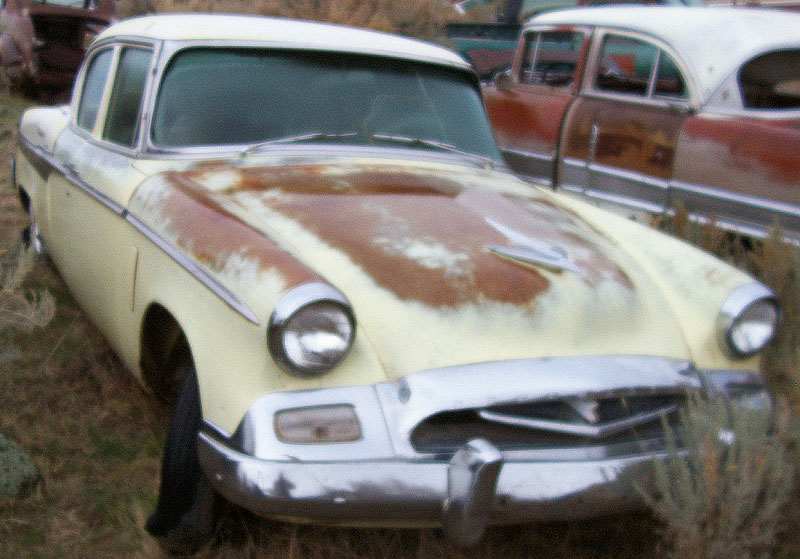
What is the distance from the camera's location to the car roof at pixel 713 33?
4.54m

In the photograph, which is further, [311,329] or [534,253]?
[534,253]

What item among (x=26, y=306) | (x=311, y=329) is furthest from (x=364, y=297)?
(x=26, y=306)

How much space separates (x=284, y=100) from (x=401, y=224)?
0.85 metres

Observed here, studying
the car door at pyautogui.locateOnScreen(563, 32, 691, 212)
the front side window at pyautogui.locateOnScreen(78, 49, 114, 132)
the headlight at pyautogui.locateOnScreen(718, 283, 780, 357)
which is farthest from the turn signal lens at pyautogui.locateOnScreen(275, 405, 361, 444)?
the car door at pyautogui.locateOnScreen(563, 32, 691, 212)

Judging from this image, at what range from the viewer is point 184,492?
212 centimetres

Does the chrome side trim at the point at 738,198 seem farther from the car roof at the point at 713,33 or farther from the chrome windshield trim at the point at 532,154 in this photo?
the chrome windshield trim at the point at 532,154

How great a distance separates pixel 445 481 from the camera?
5.95ft

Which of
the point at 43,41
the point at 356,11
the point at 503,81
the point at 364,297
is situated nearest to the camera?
the point at 364,297

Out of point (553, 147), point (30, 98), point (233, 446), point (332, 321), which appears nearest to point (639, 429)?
point (332, 321)

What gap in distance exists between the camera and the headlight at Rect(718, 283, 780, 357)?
226 cm

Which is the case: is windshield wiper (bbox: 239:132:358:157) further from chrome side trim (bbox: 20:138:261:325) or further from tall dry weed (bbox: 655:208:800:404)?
tall dry weed (bbox: 655:208:800:404)

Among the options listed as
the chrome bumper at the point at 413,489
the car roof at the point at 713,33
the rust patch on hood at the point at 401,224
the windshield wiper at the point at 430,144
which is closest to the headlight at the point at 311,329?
the rust patch on hood at the point at 401,224

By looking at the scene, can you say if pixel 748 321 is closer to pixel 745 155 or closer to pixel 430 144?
pixel 430 144

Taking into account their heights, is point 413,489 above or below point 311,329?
below
